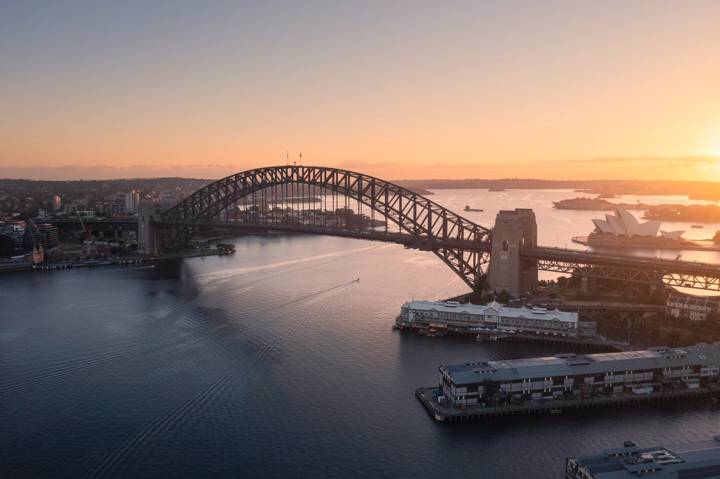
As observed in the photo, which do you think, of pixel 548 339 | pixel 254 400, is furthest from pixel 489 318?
pixel 254 400

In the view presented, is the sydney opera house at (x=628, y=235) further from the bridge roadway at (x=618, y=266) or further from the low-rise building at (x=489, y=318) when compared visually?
the low-rise building at (x=489, y=318)

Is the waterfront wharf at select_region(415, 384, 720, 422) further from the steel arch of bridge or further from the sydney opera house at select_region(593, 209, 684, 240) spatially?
the sydney opera house at select_region(593, 209, 684, 240)

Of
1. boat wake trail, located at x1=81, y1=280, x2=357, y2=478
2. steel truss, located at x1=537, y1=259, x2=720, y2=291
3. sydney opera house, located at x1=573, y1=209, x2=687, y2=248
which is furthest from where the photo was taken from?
sydney opera house, located at x1=573, y1=209, x2=687, y2=248

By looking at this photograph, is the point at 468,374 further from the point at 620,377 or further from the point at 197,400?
the point at 197,400

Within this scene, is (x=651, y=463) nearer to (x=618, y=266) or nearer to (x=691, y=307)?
(x=691, y=307)

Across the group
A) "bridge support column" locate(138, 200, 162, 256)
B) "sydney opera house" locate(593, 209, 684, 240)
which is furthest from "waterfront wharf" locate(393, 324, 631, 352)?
"sydney opera house" locate(593, 209, 684, 240)

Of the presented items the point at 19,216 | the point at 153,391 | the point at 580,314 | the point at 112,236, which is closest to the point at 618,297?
the point at 580,314

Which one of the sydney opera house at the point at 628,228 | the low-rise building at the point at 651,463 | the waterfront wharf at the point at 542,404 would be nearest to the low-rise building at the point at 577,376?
the waterfront wharf at the point at 542,404
